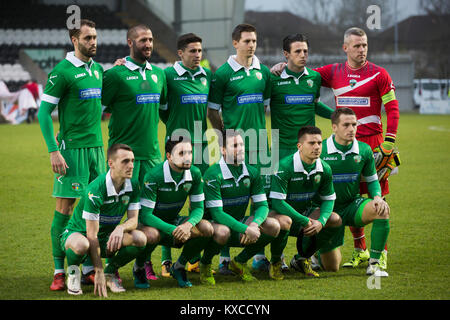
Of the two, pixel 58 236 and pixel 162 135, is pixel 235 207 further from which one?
pixel 162 135

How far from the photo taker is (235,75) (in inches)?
216

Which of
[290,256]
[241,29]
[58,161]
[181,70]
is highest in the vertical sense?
[241,29]

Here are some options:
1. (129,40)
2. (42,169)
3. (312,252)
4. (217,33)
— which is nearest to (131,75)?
(129,40)

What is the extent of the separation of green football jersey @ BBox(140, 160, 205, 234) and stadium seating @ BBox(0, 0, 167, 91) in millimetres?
25511

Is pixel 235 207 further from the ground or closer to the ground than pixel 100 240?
further from the ground

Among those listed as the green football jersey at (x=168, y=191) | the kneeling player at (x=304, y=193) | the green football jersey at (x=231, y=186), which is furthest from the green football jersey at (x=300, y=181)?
the green football jersey at (x=168, y=191)

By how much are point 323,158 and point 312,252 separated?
0.81 m

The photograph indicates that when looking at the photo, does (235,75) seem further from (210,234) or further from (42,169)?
(42,169)

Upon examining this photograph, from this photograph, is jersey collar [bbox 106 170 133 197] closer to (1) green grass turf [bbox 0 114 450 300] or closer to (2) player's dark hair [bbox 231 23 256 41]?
(1) green grass turf [bbox 0 114 450 300]

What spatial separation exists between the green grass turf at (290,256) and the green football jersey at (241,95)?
130cm

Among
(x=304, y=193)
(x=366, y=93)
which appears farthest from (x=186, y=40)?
(x=366, y=93)

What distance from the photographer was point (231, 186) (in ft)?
16.6

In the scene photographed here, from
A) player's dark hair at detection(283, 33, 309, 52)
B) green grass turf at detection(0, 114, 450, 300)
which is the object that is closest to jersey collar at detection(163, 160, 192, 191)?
green grass turf at detection(0, 114, 450, 300)

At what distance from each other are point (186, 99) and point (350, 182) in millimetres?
1565
